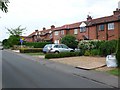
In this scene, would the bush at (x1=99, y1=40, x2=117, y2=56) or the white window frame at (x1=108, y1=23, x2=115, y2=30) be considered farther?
the white window frame at (x1=108, y1=23, x2=115, y2=30)

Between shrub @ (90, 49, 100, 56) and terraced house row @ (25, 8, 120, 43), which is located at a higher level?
terraced house row @ (25, 8, 120, 43)

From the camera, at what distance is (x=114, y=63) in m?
20.0

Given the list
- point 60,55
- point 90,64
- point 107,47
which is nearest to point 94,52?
point 107,47

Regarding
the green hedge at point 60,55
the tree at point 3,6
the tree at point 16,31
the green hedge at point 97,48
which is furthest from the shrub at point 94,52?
the tree at point 16,31

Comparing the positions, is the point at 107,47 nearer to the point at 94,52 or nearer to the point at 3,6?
the point at 94,52

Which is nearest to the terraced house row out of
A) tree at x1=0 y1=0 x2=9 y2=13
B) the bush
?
the bush

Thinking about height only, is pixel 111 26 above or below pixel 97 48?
above

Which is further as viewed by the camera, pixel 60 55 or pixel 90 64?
pixel 60 55

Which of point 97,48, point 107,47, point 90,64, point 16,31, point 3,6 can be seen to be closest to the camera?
point 3,6

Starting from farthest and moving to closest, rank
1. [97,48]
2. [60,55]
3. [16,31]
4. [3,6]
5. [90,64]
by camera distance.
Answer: [16,31] < [97,48] < [60,55] < [90,64] < [3,6]

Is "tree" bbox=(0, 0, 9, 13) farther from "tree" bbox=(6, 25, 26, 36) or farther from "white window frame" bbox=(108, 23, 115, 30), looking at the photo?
"tree" bbox=(6, 25, 26, 36)

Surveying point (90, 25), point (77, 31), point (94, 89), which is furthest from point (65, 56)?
point (77, 31)

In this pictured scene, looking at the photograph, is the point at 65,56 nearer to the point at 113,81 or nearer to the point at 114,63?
the point at 114,63

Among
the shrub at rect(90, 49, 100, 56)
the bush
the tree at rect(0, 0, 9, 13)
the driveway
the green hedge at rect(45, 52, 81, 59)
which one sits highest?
the tree at rect(0, 0, 9, 13)
